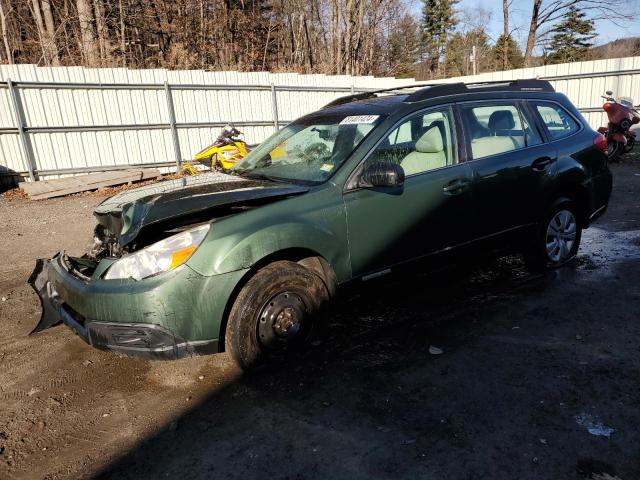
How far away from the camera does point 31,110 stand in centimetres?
1088

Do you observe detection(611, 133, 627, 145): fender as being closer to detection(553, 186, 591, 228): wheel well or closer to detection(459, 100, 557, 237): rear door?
detection(553, 186, 591, 228): wheel well

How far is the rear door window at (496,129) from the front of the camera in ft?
12.8

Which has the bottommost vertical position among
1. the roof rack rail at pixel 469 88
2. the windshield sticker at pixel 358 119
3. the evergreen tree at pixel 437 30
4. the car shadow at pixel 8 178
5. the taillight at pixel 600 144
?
the car shadow at pixel 8 178

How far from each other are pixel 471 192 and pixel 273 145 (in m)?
1.78

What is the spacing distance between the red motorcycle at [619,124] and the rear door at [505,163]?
848cm

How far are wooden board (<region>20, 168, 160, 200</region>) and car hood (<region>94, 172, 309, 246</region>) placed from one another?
7.80 metres

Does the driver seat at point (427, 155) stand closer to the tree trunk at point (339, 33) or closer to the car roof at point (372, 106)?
the car roof at point (372, 106)

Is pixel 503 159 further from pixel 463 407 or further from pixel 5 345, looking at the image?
pixel 5 345

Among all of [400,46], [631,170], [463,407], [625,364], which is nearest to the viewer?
[463,407]

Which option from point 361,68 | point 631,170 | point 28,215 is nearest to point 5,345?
point 28,215

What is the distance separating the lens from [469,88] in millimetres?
4090

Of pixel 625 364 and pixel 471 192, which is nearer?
pixel 625 364

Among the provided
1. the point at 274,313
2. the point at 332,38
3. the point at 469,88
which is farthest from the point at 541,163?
the point at 332,38

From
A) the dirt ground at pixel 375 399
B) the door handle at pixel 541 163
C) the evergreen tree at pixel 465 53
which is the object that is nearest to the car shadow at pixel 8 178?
the dirt ground at pixel 375 399
